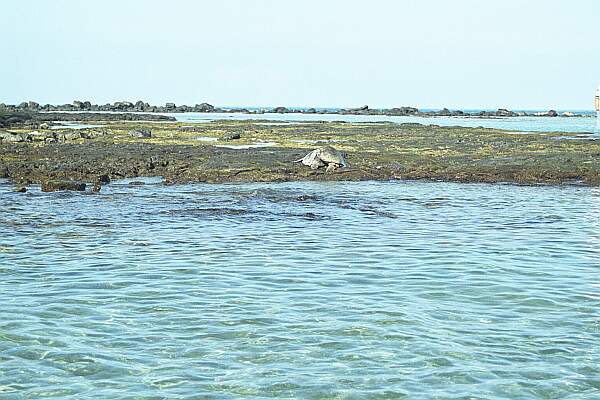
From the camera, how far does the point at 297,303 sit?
13.9m

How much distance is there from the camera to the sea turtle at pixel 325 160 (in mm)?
36281

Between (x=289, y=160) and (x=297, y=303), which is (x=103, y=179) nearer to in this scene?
(x=289, y=160)

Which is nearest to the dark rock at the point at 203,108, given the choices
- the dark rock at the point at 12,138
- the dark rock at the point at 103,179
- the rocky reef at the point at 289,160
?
the rocky reef at the point at 289,160

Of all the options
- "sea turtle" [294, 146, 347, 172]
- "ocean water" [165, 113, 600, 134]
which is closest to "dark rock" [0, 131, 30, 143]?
"sea turtle" [294, 146, 347, 172]

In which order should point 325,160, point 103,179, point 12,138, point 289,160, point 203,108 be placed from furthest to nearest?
point 203,108 < point 12,138 < point 289,160 < point 325,160 < point 103,179

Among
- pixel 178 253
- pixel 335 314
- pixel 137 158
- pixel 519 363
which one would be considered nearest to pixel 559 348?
pixel 519 363

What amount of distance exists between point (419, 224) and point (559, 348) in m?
11.3

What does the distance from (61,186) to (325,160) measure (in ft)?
41.5

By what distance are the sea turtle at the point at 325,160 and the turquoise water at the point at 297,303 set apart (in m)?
11.3

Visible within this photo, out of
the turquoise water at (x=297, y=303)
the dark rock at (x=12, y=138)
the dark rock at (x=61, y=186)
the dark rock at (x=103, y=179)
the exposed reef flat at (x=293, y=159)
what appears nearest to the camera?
the turquoise water at (x=297, y=303)

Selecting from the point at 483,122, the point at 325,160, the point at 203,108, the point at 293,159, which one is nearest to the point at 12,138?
the point at 293,159

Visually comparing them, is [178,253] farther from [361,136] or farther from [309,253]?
[361,136]

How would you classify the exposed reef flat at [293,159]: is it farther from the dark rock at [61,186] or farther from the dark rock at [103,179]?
the dark rock at [61,186]

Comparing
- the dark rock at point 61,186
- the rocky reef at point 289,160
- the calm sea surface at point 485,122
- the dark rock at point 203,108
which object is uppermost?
the dark rock at point 203,108
